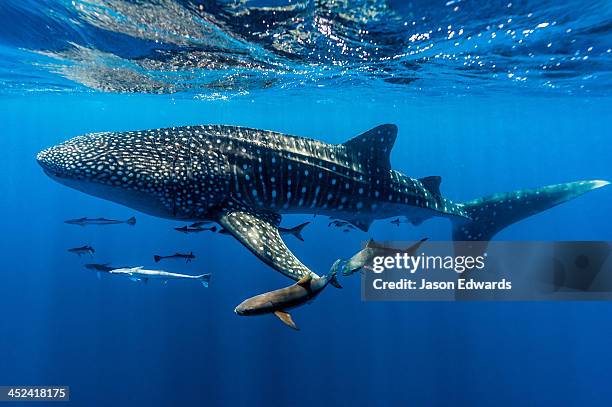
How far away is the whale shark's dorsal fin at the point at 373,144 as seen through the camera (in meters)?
6.95

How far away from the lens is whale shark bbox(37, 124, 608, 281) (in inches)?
Result: 212

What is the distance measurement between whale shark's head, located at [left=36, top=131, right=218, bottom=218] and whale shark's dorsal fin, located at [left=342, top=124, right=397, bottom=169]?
8.94ft

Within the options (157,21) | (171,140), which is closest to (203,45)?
(157,21)

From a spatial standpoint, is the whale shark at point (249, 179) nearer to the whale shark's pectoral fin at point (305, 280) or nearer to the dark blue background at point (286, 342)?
the whale shark's pectoral fin at point (305, 280)

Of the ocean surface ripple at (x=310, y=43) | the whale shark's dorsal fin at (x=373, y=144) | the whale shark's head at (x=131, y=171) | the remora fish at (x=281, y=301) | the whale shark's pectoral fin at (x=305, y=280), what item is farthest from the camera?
the ocean surface ripple at (x=310, y=43)

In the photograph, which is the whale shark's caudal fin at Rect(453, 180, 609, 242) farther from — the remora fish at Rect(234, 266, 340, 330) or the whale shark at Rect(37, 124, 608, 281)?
the remora fish at Rect(234, 266, 340, 330)

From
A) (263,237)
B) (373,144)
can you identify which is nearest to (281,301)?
(263,237)

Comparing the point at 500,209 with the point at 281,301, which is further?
the point at 500,209

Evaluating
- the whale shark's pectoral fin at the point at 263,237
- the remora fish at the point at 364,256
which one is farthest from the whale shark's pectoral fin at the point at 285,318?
the remora fish at the point at 364,256

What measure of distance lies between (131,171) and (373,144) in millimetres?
3811

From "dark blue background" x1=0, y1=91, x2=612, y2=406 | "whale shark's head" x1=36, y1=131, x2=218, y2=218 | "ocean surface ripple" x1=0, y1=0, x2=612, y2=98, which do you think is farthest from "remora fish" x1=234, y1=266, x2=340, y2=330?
"dark blue background" x1=0, y1=91, x2=612, y2=406

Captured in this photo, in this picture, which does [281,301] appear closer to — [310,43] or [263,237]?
[263,237]

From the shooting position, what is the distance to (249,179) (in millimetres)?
6000

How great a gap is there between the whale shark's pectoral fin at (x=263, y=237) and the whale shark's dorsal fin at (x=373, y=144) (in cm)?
189
